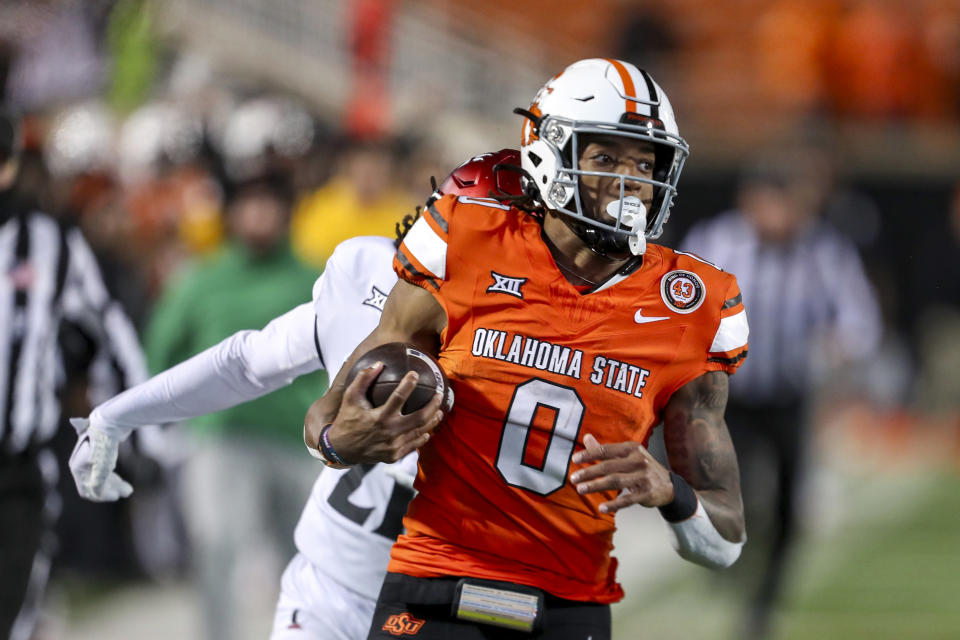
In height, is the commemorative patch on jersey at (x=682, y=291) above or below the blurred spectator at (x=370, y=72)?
above

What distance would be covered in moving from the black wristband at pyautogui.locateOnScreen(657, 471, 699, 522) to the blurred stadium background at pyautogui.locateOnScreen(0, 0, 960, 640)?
9.22 ft

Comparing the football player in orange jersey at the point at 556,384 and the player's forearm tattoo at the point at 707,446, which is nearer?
the football player in orange jersey at the point at 556,384

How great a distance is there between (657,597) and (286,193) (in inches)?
129

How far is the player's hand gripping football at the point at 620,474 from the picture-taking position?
108 inches

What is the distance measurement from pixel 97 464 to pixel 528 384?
1182 millimetres

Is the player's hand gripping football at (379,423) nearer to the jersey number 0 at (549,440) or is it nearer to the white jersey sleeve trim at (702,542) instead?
the jersey number 0 at (549,440)

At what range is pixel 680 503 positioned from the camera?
2920 mm

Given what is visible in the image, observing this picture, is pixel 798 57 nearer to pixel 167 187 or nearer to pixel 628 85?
pixel 167 187

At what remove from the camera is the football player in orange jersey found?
295 cm

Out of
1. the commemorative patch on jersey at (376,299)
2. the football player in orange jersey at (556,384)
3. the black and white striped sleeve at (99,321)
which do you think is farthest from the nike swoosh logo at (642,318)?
the black and white striped sleeve at (99,321)

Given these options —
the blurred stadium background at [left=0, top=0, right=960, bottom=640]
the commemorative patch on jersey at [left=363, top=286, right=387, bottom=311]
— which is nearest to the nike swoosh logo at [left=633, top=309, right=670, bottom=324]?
the commemorative patch on jersey at [left=363, top=286, right=387, bottom=311]

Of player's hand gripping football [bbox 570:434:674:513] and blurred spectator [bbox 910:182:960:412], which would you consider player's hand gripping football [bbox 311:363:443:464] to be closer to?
player's hand gripping football [bbox 570:434:674:513]

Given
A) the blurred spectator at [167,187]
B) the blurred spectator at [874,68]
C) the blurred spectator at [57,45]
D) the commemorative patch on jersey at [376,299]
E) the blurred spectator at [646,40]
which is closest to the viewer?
the commemorative patch on jersey at [376,299]

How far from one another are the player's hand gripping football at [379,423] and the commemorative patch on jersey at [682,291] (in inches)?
21.6
